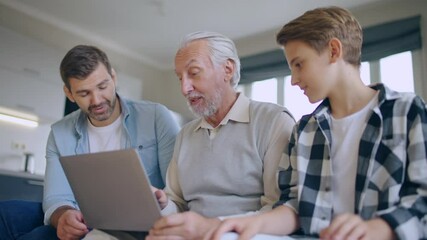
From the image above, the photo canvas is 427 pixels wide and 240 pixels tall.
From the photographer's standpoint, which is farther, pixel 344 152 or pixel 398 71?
pixel 398 71

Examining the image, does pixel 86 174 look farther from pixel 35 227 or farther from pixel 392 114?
pixel 392 114

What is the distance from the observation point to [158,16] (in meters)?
3.46

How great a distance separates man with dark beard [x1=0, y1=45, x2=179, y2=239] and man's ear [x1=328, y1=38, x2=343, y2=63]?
709 mm

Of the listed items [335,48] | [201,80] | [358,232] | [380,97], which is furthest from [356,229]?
[201,80]

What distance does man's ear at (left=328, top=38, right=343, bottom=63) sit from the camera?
36.7 inches

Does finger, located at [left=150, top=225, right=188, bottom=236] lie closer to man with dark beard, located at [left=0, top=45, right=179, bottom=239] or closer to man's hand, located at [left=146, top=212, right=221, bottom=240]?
man's hand, located at [left=146, top=212, right=221, bottom=240]

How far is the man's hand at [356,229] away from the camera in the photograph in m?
0.67

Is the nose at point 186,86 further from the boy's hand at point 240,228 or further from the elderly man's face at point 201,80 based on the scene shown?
the boy's hand at point 240,228

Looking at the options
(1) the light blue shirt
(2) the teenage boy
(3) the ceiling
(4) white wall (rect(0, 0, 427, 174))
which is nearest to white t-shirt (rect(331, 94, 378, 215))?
(2) the teenage boy

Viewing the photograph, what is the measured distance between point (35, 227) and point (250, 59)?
9.29 feet

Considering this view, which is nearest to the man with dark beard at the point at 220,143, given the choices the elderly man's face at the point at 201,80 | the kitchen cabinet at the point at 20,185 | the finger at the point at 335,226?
the elderly man's face at the point at 201,80

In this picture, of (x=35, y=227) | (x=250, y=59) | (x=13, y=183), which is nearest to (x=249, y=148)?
(x=35, y=227)

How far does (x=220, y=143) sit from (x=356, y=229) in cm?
56

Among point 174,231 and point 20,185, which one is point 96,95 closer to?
point 174,231
